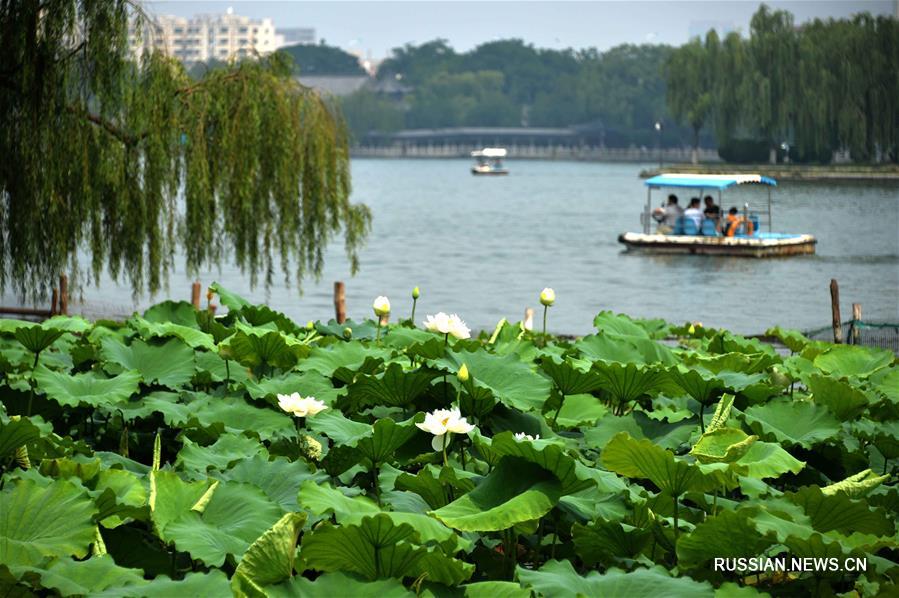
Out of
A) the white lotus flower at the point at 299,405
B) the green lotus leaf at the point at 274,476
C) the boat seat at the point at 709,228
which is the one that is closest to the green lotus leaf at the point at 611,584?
the green lotus leaf at the point at 274,476

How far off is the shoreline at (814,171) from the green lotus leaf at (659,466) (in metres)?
57.3

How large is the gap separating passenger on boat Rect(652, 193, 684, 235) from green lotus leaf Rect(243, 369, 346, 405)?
25.7 metres

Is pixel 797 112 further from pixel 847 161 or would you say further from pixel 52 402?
pixel 52 402

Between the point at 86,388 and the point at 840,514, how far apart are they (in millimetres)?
1851

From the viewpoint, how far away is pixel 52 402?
3.43m

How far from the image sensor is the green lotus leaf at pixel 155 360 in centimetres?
359

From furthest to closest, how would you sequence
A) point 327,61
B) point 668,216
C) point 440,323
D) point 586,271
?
point 327,61 < point 586,271 < point 668,216 < point 440,323

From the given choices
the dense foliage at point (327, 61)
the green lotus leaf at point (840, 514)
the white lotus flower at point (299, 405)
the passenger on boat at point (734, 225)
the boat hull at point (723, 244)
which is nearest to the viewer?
the green lotus leaf at point (840, 514)

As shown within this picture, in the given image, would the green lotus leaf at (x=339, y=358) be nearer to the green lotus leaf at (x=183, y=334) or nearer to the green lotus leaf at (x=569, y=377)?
the green lotus leaf at (x=183, y=334)

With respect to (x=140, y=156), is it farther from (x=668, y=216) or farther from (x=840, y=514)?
(x=668, y=216)

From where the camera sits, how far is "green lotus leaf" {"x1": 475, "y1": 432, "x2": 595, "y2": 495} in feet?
8.04

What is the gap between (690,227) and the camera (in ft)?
91.1

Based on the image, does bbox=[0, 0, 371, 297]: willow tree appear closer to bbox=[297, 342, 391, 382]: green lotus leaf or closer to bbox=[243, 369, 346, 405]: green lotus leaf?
bbox=[297, 342, 391, 382]: green lotus leaf

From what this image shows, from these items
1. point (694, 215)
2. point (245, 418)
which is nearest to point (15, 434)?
point (245, 418)
